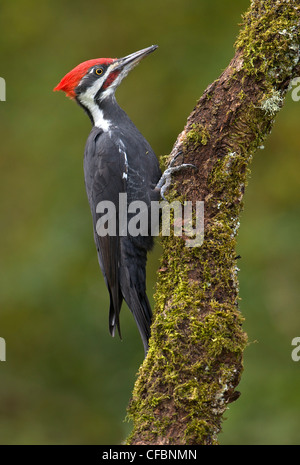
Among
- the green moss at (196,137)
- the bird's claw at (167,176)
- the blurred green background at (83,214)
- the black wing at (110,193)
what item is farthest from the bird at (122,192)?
the blurred green background at (83,214)

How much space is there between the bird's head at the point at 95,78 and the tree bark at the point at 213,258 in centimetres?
106

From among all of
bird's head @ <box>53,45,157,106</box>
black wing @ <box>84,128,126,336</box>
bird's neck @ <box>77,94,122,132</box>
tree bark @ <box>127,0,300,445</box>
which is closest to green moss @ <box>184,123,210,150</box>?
tree bark @ <box>127,0,300,445</box>

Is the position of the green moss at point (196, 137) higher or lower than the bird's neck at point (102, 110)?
lower

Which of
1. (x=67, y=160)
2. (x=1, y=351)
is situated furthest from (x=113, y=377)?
(x=67, y=160)

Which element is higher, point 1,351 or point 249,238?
point 249,238

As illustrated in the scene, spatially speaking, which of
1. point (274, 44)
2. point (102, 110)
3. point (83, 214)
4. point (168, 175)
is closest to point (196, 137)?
point (168, 175)

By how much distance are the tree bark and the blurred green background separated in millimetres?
1883

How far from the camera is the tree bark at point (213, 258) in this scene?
2318 mm

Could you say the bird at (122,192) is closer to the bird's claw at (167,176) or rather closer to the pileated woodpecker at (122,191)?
the pileated woodpecker at (122,191)

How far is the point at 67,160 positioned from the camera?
507 centimetres

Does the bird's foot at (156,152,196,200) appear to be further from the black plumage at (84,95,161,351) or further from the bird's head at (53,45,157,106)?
the bird's head at (53,45,157,106)

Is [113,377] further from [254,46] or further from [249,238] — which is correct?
[254,46]
